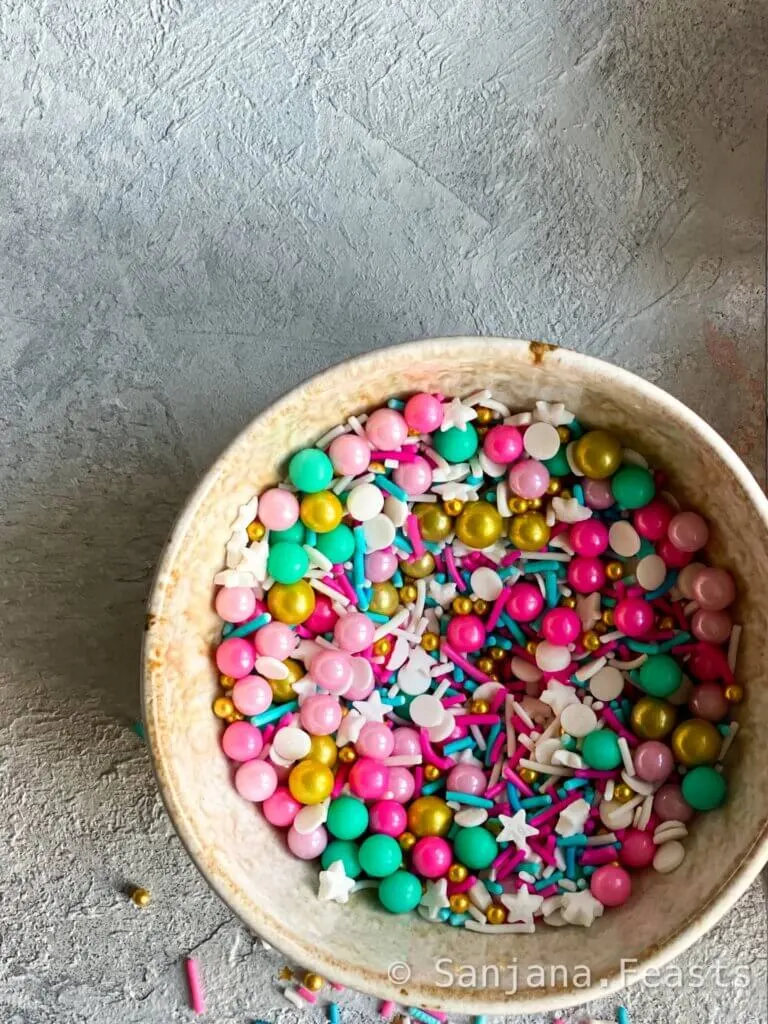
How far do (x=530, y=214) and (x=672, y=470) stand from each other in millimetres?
301

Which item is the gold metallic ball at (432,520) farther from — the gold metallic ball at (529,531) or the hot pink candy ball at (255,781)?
the hot pink candy ball at (255,781)

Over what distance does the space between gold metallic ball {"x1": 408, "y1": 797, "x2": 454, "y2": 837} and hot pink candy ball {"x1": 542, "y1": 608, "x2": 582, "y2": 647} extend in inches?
6.7

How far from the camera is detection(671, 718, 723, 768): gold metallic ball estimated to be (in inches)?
32.9

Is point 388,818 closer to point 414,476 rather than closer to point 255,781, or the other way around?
point 255,781

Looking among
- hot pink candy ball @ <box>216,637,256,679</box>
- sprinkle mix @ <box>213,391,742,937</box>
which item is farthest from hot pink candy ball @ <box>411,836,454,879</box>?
hot pink candy ball @ <box>216,637,256,679</box>

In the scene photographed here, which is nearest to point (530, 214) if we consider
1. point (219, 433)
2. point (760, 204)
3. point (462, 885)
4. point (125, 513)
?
point (760, 204)

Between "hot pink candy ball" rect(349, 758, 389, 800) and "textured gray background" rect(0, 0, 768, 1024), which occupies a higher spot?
"textured gray background" rect(0, 0, 768, 1024)

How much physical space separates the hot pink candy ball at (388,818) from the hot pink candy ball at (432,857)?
0.02 m

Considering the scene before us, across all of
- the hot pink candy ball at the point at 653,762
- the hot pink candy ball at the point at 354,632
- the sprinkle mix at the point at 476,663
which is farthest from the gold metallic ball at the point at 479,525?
the hot pink candy ball at the point at 653,762

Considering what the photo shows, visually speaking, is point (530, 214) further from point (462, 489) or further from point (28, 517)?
point (28, 517)

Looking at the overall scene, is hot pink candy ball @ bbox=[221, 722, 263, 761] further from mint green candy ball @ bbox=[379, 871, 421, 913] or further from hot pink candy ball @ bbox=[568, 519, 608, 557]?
hot pink candy ball @ bbox=[568, 519, 608, 557]

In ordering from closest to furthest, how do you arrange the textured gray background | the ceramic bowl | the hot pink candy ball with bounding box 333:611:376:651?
the ceramic bowl → the hot pink candy ball with bounding box 333:611:376:651 → the textured gray background

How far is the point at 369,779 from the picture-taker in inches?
33.8

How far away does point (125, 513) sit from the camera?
3.16 feet
